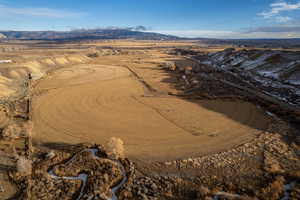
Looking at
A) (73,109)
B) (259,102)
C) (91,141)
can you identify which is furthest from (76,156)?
(259,102)

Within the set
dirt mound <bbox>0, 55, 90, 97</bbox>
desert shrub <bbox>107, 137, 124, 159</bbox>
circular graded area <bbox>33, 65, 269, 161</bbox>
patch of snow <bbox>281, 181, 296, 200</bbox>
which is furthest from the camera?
dirt mound <bbox>0, 55, 90, 97</bbox>

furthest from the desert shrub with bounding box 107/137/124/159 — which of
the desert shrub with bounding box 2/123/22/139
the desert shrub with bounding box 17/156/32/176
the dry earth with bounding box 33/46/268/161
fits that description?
the desert shrub with bounding box 2/123/22/139

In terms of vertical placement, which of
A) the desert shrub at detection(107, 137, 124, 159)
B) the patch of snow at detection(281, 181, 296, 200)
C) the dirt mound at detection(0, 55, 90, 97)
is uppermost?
the dirt mound at detection(0, 55, 90, 97)

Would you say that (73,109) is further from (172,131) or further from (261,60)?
(261,60)

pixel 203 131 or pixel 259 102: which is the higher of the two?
pixel 259 102

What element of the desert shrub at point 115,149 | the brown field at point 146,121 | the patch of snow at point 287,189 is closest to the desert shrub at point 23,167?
the brown field at point 146,121

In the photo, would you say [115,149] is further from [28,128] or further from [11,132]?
[11,132]

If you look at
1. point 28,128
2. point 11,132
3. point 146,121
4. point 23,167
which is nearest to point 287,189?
point 146,121

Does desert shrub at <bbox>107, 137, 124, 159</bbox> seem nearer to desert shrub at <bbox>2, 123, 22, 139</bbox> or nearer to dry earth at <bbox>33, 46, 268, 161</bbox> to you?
dry earth at <bbox>33, 46, 268, 161</bbox>
